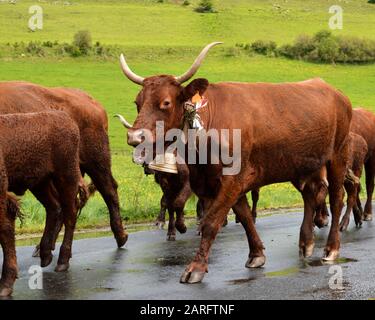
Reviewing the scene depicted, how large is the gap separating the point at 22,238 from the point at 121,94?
44294 mm

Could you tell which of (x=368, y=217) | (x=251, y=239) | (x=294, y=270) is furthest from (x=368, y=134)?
(x=294, y=270)

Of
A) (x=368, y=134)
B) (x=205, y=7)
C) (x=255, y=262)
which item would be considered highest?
(x=255, y=262)

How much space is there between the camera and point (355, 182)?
15.7 m

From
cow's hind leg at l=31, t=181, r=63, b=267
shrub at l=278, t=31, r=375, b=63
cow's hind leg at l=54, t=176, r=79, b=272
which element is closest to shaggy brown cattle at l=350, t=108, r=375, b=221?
cow's hind leg at l=31, t=181, r=63, b=267

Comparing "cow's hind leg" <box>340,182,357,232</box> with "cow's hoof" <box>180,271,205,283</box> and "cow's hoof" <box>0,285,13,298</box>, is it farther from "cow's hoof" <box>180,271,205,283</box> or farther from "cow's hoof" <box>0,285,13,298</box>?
"cow's hoof" <box>0,285,13,298</box>

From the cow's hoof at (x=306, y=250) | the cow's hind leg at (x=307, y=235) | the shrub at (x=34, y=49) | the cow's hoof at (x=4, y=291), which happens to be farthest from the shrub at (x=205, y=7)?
the cow's hoof at (x=4, y=291)

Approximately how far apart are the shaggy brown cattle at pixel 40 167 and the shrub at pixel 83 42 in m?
59.2

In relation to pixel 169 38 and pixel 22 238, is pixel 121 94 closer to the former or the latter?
pixel 169 38

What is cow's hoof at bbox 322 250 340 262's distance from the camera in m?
12.2

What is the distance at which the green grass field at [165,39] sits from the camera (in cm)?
6003

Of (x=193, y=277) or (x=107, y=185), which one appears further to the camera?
(x=107, y=185)

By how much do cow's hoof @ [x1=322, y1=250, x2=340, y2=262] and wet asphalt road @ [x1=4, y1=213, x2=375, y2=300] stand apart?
5.0 inches

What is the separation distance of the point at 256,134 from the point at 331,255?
75.6 inches

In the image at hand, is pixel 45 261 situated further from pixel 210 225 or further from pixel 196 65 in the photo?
pixel 196 65
